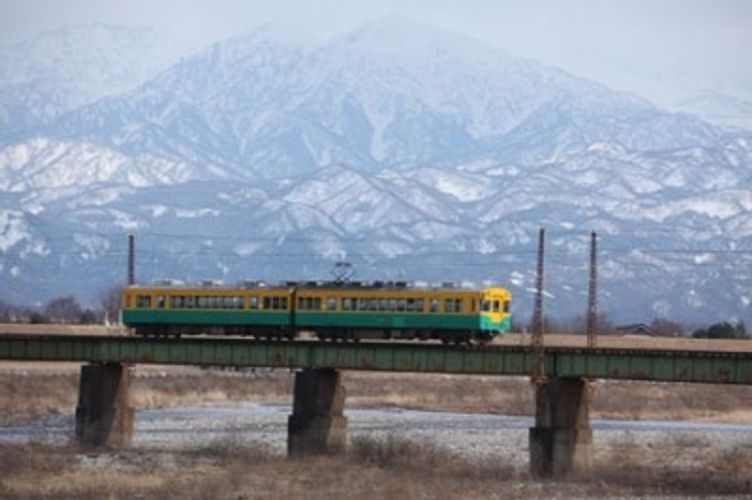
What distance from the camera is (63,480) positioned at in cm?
9656

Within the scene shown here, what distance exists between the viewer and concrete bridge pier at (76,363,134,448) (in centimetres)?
12006

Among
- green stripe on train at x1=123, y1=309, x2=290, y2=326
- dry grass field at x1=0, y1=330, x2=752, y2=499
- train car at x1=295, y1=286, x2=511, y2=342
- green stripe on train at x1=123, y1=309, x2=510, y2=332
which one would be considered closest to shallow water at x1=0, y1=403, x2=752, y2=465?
dry grass field at x1=0, y1=330, x2=752, y2=499

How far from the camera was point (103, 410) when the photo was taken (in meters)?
121

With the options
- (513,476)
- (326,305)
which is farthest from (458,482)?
(326,305)

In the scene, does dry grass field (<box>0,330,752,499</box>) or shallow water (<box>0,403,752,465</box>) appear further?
shallow water (<box>0,403,752,465</box>)

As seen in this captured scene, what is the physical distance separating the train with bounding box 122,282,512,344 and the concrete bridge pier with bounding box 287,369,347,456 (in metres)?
5.62

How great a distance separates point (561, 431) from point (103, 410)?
1078 inches

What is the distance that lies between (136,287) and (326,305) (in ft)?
43.5

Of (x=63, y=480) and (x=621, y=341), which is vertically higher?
(x=621, y=341)

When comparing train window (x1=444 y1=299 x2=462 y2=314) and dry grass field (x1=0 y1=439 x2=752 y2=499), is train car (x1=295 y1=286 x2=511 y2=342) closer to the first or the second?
train window (x1=444 y1=299 x2=462 y2=314)

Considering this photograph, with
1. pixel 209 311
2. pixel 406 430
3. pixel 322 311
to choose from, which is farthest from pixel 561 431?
pixel 406 430

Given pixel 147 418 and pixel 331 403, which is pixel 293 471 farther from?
pixel 147 418

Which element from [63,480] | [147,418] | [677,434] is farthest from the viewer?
[147,418]

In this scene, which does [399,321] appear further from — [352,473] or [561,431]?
[352,473]
